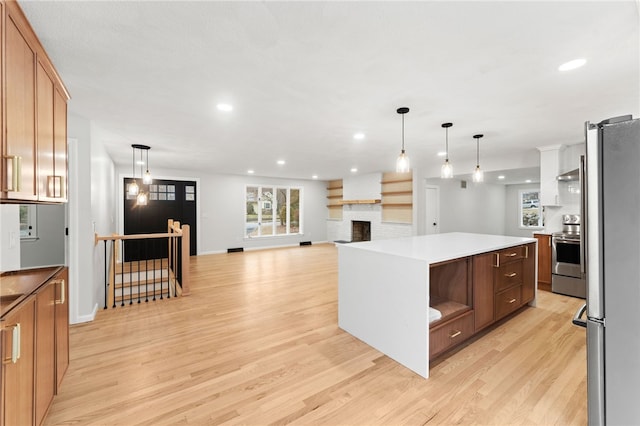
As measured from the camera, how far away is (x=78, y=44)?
1799 mm

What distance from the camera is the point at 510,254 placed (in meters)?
3.03

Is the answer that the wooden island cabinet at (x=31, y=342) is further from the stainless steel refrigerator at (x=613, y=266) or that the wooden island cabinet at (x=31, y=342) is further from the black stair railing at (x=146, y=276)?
the stainless steel refrigerator at (x=613, y=266)

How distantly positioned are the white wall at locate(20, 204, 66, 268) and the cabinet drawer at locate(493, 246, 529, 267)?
22.8ft

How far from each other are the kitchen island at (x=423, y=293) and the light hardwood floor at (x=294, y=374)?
162 millimetres

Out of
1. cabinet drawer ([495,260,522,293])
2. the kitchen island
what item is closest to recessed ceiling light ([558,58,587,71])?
the kitchen island

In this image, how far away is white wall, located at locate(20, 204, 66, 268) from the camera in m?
5.16

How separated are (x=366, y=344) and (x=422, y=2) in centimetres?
266

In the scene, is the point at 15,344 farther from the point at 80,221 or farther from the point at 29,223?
the point at 29,223

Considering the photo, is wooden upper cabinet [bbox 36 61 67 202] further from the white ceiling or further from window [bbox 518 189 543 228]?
window [bbox 518 189 543 228]

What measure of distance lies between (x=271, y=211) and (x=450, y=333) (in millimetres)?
7590

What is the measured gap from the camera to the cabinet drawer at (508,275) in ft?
9.59

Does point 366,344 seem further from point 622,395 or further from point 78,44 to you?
point 78,44

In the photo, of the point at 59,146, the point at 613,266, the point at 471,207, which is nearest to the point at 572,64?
the point at 613,266

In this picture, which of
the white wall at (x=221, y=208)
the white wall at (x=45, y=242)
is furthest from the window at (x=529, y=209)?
the white wall at (x=45, y=242)
